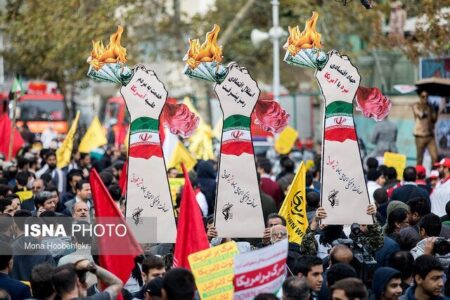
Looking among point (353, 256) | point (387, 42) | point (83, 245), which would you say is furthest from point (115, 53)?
point (387, 42)

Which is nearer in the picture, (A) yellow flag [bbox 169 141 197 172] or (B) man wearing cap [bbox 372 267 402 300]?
(B) man wearing cap [bbox 372 267 402 300]

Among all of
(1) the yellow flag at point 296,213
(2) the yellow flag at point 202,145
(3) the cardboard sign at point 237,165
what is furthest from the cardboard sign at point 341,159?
(2) the yellow flag at point 202,145

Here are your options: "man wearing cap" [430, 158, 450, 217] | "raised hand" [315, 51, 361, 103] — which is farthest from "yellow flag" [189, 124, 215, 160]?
"raised hand" [315, 51, 361, 103]

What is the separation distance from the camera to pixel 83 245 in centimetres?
1236

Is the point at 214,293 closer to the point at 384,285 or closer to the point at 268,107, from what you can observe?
the point at 384,285

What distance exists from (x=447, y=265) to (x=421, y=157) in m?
12.0

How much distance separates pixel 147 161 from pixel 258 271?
398 cm

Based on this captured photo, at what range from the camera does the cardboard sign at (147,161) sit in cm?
1304

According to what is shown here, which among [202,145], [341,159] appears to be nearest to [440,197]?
[341,159]

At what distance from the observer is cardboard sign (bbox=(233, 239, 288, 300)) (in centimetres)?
927

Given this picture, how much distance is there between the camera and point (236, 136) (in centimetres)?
1317

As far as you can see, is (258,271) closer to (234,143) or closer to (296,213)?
(234,143)

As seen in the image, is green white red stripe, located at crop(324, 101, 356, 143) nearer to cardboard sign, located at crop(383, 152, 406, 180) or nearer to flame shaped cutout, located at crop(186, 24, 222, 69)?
flame shaped cutout, located at crop(186, 24, 222, 69)

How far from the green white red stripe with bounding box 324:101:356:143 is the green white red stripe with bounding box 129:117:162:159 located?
1535mm
